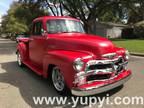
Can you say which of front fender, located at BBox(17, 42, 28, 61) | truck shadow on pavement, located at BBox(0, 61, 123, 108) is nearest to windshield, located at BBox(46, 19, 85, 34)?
truck shadow on pavement, located at BBox(0, 61, 123, 108)

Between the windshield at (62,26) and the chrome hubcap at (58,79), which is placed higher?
the windshield at (62,26)

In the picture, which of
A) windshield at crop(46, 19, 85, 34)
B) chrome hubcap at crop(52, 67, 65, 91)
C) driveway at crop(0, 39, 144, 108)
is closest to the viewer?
driveway at crop(0, 39, 144, 108)

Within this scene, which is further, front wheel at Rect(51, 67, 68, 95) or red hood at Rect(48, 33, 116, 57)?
front wheel at Rect(51, 67, 68, 95)

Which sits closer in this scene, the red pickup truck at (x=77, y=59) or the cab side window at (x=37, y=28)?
the red pickup truck at (x=77, y=59)

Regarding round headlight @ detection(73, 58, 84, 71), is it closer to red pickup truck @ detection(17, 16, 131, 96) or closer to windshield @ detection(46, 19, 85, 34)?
red pickup truck @ detection(17, 16, 131, 96)

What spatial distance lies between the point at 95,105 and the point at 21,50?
512 centimetres

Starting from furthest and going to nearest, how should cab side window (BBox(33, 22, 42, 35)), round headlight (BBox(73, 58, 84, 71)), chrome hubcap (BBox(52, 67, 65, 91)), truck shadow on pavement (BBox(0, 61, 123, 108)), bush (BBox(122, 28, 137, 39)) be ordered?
bush (BBox(122, 28, 137, 39)) < cab side window (BBox(33, 22, 42, 35)) < chrome hubcap (BBox(52, 67, 65, 91)) < truck shadow on pavement (BBox(0, 61, 123, 108)) < round headlight (BBox(73, 58, 84, 71))

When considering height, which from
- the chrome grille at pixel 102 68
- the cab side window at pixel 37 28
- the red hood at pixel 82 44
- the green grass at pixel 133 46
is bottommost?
the green grass at pixel 133 46

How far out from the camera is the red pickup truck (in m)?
4.81

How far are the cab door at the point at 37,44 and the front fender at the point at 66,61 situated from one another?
903mm

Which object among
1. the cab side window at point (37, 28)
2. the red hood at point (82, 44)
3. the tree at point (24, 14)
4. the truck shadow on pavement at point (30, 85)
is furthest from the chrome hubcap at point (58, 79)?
the tree at point (24, 14)

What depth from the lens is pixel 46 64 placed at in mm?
5941

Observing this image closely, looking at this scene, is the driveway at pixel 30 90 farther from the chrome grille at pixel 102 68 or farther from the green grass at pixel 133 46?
the green grass at pixel 133 46

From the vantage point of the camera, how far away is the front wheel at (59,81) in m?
5.39
